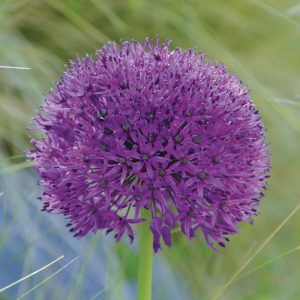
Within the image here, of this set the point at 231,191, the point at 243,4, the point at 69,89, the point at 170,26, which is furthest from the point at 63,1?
the point at 231,191

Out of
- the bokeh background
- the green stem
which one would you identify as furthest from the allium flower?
the bokeh background

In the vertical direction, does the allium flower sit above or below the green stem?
above

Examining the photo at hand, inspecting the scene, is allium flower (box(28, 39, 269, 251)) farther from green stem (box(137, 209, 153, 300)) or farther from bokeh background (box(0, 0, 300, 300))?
bokeh background (box(0, 0, 300, 300))

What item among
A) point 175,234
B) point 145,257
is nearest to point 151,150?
point 145,257

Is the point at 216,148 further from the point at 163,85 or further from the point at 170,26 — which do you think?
the point at 170,26

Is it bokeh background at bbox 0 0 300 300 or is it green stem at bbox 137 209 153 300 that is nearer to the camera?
green stem at bbox 137 209 153 300
